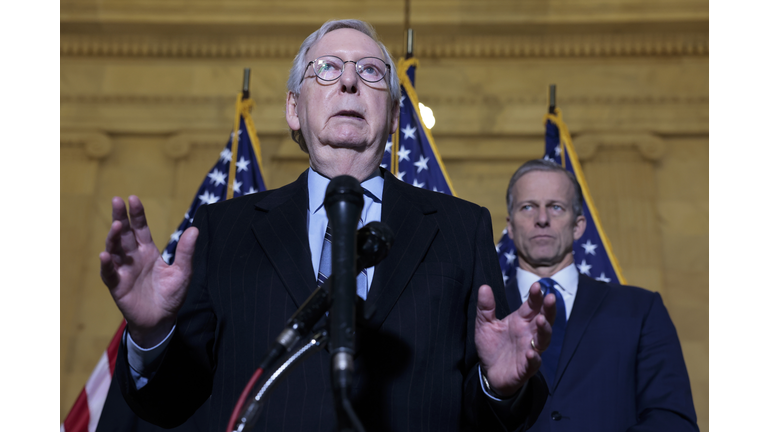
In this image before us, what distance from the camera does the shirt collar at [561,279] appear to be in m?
3.36

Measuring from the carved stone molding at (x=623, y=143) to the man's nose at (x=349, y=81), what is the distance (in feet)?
15.5

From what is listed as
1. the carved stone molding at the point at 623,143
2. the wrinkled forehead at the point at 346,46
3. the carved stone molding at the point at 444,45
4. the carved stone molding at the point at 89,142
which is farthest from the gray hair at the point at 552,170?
the carved stone molding at the point at 89,142

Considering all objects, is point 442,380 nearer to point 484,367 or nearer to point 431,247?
point 484,367

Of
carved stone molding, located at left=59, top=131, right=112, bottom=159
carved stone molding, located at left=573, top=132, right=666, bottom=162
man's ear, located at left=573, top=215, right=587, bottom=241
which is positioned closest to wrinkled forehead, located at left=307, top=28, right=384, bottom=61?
man's ear, located at left=573, top=215, right=587, bottom=241

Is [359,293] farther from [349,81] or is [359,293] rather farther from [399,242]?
[349,81]

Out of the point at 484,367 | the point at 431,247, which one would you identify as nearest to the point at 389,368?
the point at 484,367

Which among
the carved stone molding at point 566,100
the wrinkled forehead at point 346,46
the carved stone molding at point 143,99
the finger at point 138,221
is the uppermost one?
the carved stone molding at point 143,99

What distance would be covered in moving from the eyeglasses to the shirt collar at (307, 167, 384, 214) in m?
0.26

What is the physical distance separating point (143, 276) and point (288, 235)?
0.39m

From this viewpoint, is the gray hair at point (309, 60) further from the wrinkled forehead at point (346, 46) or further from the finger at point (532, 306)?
the finger at point (532, 306)

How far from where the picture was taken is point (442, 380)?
1734 mm

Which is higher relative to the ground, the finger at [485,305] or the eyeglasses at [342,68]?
the eyeglasses at [342,68]

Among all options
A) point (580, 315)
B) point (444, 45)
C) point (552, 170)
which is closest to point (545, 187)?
point (552, 170)

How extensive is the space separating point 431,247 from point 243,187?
3.13 m
